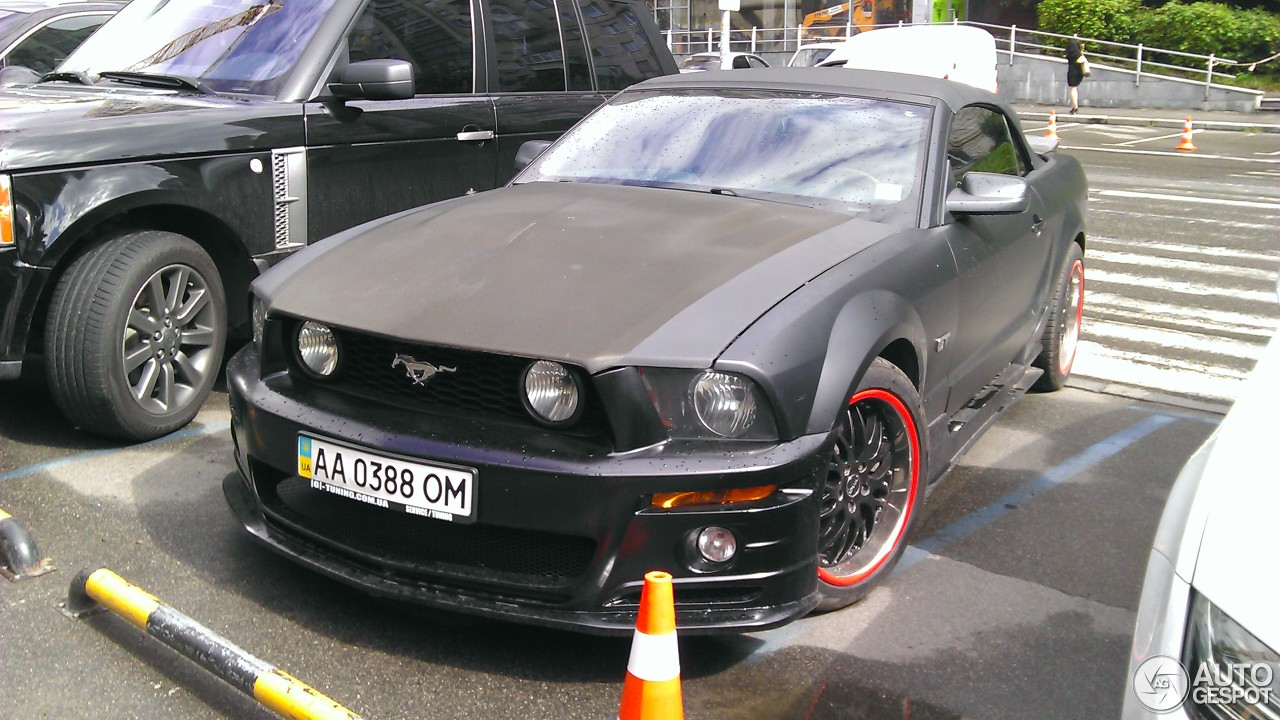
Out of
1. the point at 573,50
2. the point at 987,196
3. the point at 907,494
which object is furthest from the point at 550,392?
the point at 573,50

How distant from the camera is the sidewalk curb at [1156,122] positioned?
2242cm

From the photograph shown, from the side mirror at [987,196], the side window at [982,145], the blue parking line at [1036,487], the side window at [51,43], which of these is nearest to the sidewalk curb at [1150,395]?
the blue parking line at [1036,487]

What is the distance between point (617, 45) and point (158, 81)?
2.68 m

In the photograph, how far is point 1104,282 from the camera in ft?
28.6

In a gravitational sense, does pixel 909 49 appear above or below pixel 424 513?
above

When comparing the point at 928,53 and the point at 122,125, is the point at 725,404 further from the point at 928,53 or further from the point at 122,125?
the point at 928,53

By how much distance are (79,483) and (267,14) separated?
2351 millimetres

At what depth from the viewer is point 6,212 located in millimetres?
4172

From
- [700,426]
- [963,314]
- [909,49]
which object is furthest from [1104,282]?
[909,49]

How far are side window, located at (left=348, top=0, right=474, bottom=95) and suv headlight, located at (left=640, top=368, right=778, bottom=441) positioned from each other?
3188 mm

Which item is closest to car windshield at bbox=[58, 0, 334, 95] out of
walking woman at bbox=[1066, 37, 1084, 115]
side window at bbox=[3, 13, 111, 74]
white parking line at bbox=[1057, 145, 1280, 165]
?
side window at bbox=[3, 13, 111, 74]

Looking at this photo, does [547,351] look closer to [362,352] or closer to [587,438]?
[587,438]

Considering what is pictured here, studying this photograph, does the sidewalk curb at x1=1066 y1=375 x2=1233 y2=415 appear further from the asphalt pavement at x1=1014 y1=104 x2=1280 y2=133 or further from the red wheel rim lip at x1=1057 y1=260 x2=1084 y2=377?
the asphalt pavement at x1=1014 y1=104 x2=1280 y2=133

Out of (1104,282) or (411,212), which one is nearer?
(411,212)
